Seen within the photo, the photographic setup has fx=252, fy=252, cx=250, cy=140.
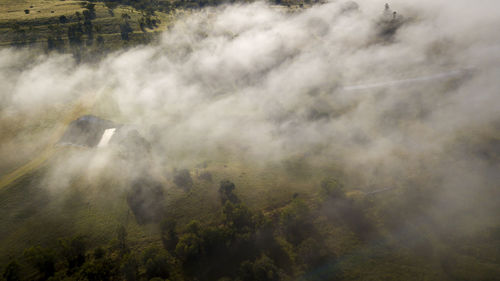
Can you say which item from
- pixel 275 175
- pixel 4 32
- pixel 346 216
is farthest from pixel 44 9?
pixel 346 216

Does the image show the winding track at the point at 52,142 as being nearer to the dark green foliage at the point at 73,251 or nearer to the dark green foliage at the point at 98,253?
the dark green foliage at the point at 73,251

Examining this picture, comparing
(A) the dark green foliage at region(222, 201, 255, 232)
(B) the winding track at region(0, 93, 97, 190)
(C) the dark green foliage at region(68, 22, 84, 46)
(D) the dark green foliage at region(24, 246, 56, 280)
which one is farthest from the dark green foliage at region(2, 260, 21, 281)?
(C) the dark green foliage at region(68, 22, 84, 46)

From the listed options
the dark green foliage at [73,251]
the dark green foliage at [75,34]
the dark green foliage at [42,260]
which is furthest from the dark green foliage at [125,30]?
the dark green foliage at [42,260]

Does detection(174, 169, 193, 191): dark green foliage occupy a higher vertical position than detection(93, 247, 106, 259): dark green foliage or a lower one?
higher

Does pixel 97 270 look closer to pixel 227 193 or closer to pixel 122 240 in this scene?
pixel 122 240

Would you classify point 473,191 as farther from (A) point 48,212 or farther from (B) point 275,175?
(A) point 48,212

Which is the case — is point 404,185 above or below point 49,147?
below

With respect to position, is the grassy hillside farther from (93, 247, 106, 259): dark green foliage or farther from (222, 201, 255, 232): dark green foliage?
(222, 201, 255, 232): dark green foliage
